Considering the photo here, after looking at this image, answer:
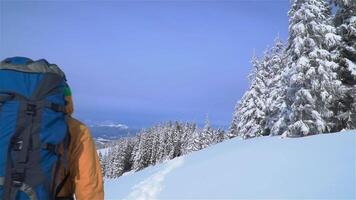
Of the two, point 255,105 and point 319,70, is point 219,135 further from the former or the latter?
point 319,70

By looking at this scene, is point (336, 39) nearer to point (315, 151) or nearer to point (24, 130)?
point (315, 151)

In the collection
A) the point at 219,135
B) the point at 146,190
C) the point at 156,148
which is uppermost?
the point at 146,190

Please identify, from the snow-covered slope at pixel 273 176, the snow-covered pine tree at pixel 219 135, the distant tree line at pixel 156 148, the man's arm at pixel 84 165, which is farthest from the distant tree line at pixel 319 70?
the distant tree line at pixel 156 148

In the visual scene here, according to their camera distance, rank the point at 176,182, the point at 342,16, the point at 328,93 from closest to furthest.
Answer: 1. the point at 176,182
2. the point at 328,93
3. the point at 342,16

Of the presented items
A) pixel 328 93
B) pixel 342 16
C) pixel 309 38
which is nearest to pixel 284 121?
pixel 328 93

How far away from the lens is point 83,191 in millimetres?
3146

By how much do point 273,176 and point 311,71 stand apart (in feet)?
35.5

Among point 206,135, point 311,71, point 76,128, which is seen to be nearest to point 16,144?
point 76,128

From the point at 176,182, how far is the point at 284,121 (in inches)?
405

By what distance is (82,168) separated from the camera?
3.18 m

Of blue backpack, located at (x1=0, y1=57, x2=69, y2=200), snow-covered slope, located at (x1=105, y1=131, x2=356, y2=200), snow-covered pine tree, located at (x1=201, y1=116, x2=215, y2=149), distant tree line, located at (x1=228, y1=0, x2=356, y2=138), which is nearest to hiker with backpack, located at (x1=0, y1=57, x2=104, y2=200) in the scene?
blue backpack, located at (x1=0, y1=57, x2=69, y2=200)

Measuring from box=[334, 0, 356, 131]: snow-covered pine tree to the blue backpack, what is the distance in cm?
2030

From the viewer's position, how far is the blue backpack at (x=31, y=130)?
2.90 m

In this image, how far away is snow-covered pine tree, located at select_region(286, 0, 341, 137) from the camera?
67.0 feet
